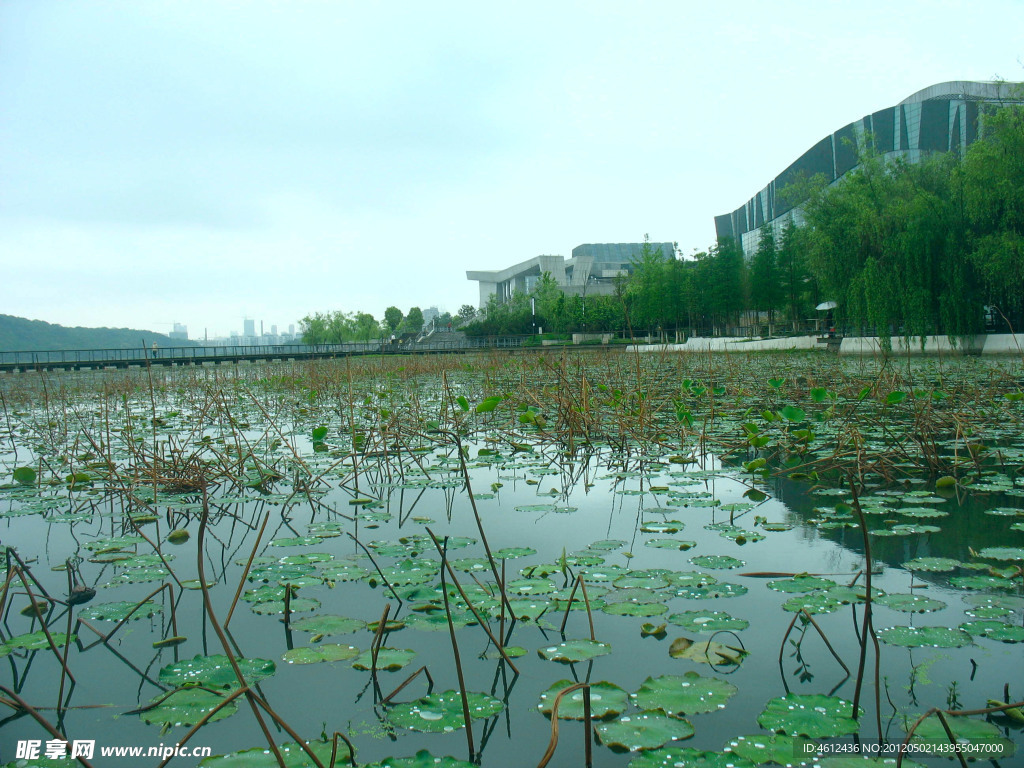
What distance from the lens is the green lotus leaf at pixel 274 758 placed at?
1.12 meters

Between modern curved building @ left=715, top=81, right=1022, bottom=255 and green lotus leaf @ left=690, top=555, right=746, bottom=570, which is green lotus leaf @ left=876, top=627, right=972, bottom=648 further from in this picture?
modern curved building @ left=715, top=81, right=1022, bottom=255

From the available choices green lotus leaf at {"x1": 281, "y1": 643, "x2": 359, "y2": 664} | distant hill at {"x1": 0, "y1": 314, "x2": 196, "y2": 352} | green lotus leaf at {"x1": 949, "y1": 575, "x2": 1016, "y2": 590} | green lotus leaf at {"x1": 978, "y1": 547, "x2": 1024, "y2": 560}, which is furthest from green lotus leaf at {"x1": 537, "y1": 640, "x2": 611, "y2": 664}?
distant hill at {"x1": 0, "y1": 314, "x2": 196, "y2": 352}

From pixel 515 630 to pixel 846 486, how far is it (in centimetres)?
223

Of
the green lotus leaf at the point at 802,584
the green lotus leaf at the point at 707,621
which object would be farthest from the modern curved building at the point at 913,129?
the green lotus leaf at the point at 707,621

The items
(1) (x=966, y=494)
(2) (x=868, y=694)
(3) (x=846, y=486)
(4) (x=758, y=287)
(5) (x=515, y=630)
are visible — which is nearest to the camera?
(2) (x=868, y=694)

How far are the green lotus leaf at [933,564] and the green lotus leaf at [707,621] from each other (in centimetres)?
75

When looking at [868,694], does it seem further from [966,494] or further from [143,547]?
[143,547]

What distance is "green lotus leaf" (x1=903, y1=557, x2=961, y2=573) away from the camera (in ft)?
6.59

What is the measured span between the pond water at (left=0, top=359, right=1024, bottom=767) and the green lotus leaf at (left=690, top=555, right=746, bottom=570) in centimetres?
1

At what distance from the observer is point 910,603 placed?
175cm

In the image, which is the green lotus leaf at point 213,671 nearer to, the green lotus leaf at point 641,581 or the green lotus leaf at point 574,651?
the green lotus leaf at point 574,651

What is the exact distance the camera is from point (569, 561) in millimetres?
2188

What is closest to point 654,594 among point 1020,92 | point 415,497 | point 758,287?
point 415,497

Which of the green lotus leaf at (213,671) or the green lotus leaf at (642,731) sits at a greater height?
the green lotus leaf at (213,671)
